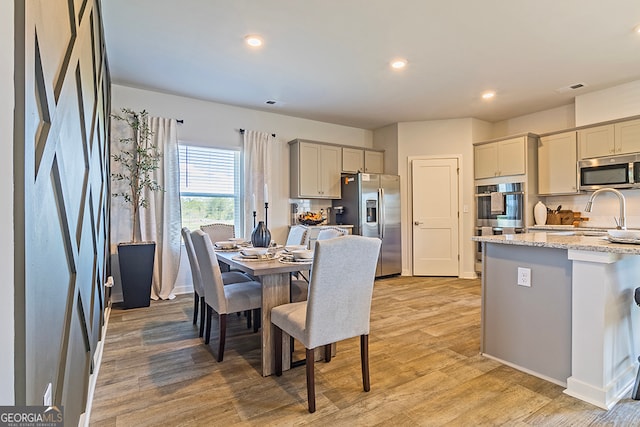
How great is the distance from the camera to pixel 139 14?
2707 mm

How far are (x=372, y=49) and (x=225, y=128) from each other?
8.34 feet

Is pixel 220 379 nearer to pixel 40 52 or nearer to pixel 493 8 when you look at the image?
pixel 40 52

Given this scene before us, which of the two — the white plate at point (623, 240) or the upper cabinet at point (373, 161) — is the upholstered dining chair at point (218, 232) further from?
the white plate at point (623, 240)

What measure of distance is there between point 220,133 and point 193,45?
5.77 ft

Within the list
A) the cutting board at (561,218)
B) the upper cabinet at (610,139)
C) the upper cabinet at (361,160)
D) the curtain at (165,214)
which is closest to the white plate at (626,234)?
the upper cabinet at (610,139)

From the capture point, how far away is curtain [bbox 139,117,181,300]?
168 inches

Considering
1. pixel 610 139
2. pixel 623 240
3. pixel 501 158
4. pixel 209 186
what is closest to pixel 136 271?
pixel 209 186

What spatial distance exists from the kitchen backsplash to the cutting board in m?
0.12

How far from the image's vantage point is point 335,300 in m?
1.92

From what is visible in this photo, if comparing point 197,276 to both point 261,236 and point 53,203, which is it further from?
point 53,203

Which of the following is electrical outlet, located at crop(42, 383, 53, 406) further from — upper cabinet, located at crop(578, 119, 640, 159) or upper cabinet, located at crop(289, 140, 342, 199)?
upper cabinet, located at crop(578, 119, 640, 159)

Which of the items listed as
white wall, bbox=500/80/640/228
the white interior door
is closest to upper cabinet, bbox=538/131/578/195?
Answer: white wall, bbox=500/80/640/228

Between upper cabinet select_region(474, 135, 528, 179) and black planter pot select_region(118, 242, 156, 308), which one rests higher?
upper cabinet select_region(474, 135, 528, 179)

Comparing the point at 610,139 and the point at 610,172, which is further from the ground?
the point at 610,139
